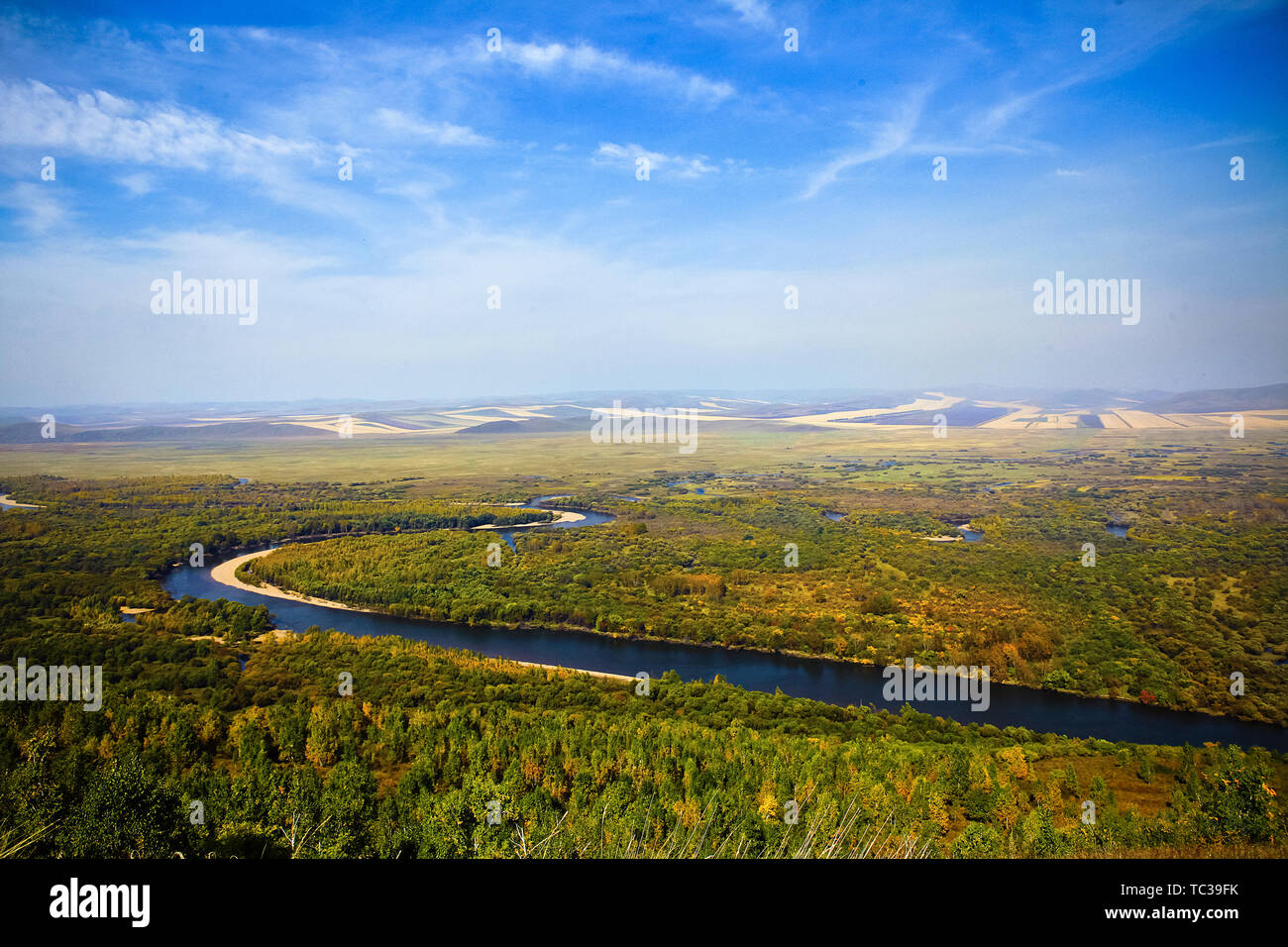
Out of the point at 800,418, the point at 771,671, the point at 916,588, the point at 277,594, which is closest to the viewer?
the point at 771,671

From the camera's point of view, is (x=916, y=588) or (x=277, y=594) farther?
(x=277, y=594)

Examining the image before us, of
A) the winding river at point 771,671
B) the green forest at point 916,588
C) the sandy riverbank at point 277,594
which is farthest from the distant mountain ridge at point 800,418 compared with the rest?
the winding river at point 771,671

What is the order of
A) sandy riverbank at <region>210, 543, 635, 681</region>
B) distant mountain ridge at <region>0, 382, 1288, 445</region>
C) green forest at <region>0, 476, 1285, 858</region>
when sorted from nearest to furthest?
1. green forest at <region>0, 476, 1285, 858</region>
2. sandy riverbank at <region>210, 543, 635, 681</region>
3. distant mountain ridge at <region>0, 382, 1288, 445</region>

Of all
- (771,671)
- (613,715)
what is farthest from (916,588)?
(613,715)

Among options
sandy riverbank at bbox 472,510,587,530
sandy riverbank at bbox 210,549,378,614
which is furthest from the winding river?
sandy riverbank at bbox 472,510,587,530

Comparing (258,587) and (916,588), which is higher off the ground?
(916,588)

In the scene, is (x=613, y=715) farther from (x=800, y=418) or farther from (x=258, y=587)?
(x=800, y=418)

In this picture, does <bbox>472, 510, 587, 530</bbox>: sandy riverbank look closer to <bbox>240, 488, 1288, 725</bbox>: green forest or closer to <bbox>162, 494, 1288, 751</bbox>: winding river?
A: <bbox>240, 488, 1288, 725</bbox>: green forest

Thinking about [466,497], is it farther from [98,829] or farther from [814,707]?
[98,829]
